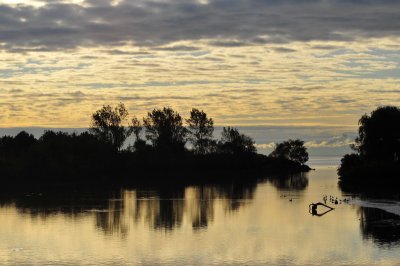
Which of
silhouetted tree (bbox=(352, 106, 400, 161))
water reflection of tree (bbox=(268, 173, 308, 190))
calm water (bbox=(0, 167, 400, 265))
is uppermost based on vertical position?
silhouetted tree (bbox=(352, 106, 400, 161))

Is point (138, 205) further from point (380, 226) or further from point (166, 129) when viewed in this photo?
point (166, 129)

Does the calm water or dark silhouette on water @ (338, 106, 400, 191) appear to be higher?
dark silhouette on water @ (338, 106, 400, 191)

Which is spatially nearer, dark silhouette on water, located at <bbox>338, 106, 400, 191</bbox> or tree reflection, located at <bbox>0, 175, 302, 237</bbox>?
tree reflection, located at <bbox>0, 175, 302, 237</bbox>

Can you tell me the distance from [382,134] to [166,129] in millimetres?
71086

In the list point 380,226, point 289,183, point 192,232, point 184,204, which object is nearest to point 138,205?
point 184,204

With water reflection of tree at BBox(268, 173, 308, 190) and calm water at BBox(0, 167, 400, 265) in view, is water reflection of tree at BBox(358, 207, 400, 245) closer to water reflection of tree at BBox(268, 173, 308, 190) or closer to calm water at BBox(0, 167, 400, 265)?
calm water at BBox(0, 167, 400, 265)

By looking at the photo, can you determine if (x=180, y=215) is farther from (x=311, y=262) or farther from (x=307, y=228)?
(x=311, y=262)

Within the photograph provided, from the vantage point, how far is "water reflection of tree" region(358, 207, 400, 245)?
55.1 metres

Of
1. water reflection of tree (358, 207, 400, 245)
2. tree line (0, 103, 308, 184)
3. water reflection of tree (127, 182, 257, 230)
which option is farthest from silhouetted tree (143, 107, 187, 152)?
water reflection of tree (358, 207, 400, 245)

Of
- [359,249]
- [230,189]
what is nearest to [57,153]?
[230,189]

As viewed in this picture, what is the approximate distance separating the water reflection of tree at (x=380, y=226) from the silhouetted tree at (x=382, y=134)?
47.3m

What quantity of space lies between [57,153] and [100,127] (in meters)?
26.7

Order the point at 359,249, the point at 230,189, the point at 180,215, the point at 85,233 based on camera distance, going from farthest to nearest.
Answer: the point at 230,189 < the point at 180,215 < the point at 85,233 < the point at 359,249

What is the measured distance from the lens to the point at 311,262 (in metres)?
46.1
